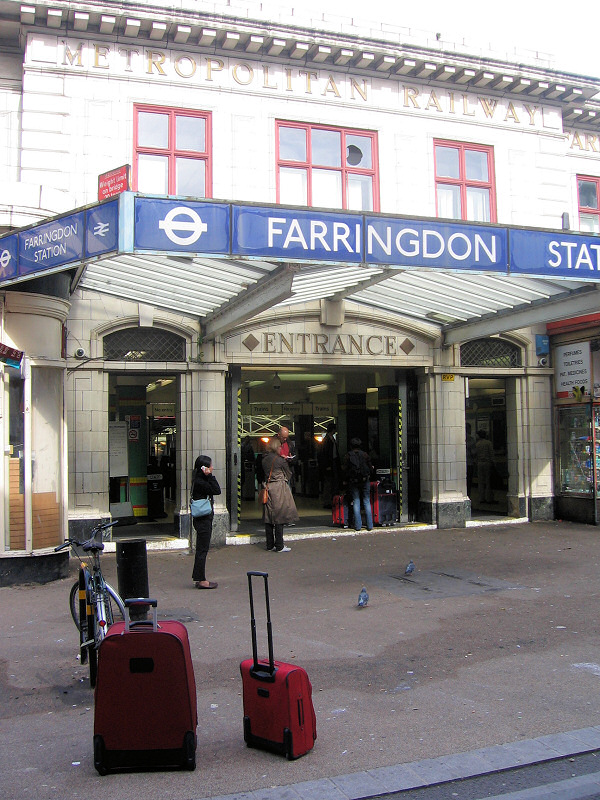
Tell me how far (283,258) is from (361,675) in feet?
14.2

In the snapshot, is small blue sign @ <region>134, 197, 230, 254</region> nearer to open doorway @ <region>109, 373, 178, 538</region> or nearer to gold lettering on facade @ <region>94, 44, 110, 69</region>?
open doorway @ <region>109, 373, 178, 538</region>

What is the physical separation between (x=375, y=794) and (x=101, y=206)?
233 inches

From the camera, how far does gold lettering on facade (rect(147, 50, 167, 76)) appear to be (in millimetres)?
12453

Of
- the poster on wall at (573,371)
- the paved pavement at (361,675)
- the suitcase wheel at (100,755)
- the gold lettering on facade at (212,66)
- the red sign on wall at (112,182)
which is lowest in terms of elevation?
the paved pavement at (361,675)

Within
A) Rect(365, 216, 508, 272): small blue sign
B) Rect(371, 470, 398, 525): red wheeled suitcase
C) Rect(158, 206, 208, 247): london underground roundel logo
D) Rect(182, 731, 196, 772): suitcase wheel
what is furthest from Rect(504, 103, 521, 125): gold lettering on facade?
Rect(182, 731, 196, 772): suitcase wheel

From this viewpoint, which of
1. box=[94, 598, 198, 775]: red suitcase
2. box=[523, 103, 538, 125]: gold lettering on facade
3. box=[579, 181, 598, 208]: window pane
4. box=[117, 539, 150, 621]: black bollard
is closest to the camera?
box=[94, 598, 198, 775]: red suitcase

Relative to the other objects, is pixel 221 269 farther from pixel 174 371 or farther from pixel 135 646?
pixel 135 646

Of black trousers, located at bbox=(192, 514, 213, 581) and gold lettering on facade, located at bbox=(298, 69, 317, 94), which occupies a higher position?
gold lettering on facade, located at bbox=(298, 69, 317, 94)

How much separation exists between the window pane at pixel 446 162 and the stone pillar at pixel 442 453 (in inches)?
155

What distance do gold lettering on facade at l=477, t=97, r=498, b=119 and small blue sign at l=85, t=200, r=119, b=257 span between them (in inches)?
384

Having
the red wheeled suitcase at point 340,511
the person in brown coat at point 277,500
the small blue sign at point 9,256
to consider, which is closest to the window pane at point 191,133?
the small blue sign at point 9,256

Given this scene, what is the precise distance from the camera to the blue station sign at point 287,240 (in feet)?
24.2

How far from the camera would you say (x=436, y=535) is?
1313 centimetres

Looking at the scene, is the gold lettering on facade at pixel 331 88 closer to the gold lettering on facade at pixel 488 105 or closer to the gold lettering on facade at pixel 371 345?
the gold lettering on facade at pixel 488 105
